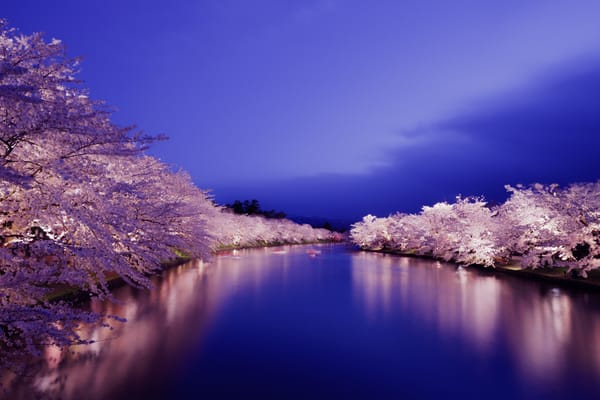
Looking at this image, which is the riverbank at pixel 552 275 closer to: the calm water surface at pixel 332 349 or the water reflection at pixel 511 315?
the water reflection at pixel 511 315

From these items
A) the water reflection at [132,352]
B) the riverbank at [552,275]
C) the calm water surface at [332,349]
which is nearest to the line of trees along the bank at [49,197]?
the water reflection at [132,352]

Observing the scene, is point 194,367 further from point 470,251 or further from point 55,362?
point 470,251

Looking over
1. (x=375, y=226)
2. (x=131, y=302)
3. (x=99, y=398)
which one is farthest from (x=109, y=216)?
(x=375, y=226)

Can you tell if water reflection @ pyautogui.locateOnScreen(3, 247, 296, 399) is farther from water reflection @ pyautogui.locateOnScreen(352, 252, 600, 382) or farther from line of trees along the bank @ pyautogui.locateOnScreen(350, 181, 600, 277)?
line of trees along the bank @ pyautogui.locateOnScreen(350, 181, 600, 277)

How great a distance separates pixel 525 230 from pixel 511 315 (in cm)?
1695

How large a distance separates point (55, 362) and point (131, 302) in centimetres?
733

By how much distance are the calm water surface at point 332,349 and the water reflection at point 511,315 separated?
6 centimetres

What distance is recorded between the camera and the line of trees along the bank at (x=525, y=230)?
878 inches

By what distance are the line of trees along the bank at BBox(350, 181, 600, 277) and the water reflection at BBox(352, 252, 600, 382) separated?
3009 millimetres

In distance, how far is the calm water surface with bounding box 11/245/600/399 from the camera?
7.38m

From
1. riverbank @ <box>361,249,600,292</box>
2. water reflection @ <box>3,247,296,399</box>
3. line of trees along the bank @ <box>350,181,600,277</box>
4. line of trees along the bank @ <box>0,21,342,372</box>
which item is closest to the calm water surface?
water reflection @ <box>3,247,296,399</box>

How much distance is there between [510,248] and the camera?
32.5m

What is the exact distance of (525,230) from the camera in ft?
93.7

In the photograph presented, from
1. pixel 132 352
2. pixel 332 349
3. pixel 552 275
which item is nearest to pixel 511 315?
pixel 332 349
